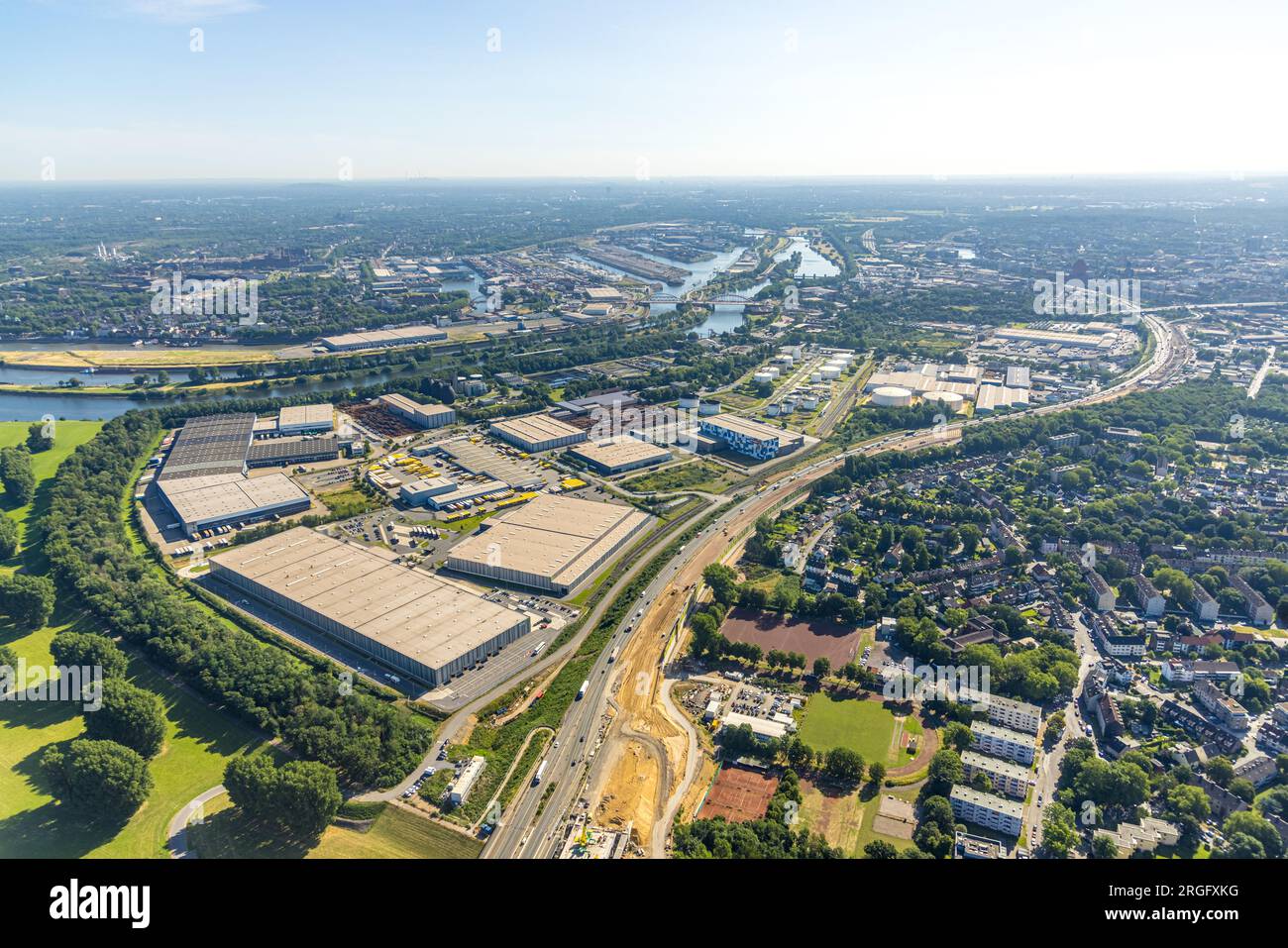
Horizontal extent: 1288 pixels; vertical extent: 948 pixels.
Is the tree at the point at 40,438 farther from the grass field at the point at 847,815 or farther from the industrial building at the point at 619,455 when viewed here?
the grass field at the point at 847,815

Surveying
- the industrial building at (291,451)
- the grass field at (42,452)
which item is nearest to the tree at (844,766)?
the industrial building at (291,451)

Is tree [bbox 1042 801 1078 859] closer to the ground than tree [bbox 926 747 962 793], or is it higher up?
closer to the ground

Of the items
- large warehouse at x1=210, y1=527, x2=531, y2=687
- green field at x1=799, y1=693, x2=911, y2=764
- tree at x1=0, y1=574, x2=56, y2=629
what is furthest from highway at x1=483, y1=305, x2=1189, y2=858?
tree at x1=0, y1=574, x2=56, y2=629

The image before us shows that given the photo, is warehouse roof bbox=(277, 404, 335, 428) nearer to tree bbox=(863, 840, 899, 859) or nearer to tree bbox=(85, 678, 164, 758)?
tree bbox=(85, 678, 164, 758)

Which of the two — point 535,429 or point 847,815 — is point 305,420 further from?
point 847,815

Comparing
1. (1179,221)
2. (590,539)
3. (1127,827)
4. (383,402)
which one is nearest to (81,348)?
(383,402)

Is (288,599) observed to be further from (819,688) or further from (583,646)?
(819,688)

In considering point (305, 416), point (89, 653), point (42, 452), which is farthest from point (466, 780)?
point (42, 452)

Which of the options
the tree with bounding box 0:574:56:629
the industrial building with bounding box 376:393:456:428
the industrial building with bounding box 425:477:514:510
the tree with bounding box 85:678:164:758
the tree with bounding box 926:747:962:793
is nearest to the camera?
the tree with bounding box 926:747:962:793
